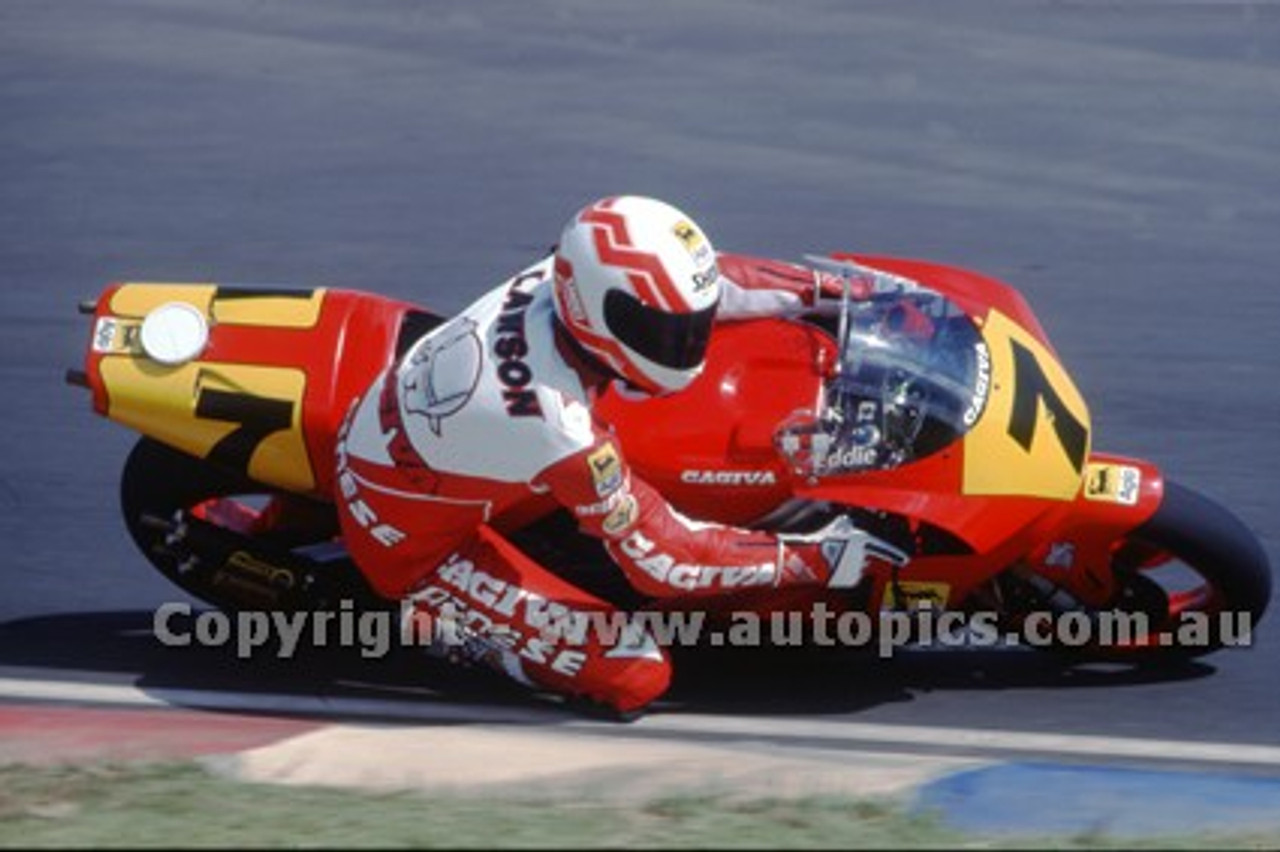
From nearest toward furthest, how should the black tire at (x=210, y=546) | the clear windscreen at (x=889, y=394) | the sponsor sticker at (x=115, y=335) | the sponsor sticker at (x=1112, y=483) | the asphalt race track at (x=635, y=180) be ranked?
the clear windscreen at (x=889, y=394) → the sponsor sticker at (x=1112, y=483) → the sponsor sticker at (x=115, y=335) → the black tire at (x=210, y=546) → the asphalt race track at (x=635, y=180)

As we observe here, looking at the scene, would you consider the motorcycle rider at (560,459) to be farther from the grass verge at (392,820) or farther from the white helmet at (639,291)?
the grass verge at (392,820)

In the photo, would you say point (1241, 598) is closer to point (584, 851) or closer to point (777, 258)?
point (584, 851)

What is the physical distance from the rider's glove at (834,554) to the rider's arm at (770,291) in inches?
23.6

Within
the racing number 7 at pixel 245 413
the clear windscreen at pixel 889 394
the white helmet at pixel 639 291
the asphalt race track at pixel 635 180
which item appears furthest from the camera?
the asphalt race track at pixel 635 180

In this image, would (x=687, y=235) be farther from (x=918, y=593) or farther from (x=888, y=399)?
(x=918, y=593)

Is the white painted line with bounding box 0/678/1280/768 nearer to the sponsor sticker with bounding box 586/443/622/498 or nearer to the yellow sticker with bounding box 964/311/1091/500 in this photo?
the yellow sticker with bounding box 964/311/1091/500

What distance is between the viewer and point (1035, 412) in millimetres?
7824

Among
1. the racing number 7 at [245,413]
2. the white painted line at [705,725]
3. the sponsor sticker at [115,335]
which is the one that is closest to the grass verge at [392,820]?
the white painted line at [705,725]

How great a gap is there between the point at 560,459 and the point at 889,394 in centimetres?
85

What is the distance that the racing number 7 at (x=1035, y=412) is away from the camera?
778 centimetres

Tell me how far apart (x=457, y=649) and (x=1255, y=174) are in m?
5.05

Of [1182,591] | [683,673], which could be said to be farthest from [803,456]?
[1182,591]

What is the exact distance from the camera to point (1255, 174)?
39.2 feet

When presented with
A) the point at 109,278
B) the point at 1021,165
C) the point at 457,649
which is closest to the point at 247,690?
the point at 457,649
